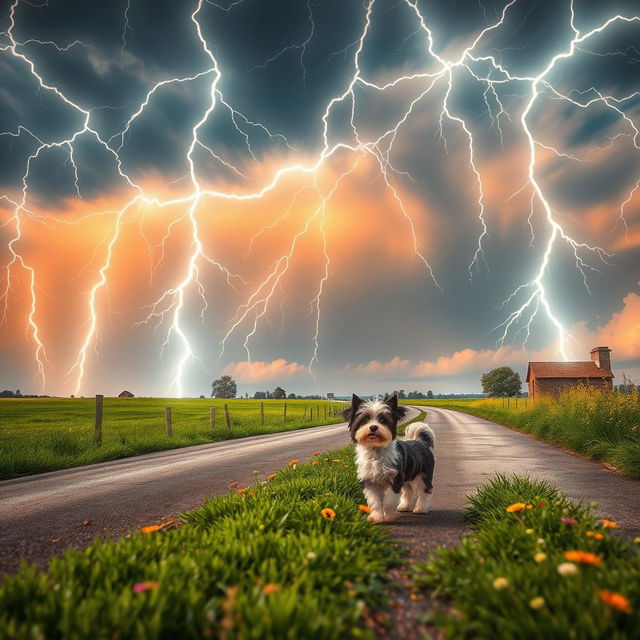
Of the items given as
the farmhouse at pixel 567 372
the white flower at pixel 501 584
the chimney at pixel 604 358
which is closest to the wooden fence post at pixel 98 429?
the white flower at pixel 501 584

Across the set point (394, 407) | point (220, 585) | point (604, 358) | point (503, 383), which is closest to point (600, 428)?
point (394, 407)

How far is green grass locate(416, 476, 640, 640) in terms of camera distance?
2.08 metres

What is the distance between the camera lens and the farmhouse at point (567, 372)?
58656 mm

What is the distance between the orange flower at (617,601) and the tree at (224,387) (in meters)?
141

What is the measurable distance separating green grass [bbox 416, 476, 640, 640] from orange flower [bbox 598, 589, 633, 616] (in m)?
0.03

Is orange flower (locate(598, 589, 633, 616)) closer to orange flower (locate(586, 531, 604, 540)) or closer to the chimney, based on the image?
orange flower (locate(586, 531, 604, 540))

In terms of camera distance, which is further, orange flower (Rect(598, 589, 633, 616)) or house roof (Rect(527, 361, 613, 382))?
house roof (Rect(527, 361, 613, 382))

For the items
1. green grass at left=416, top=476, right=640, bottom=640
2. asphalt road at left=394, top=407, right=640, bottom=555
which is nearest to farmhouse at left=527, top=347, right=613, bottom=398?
asphalt road at left=394, top=407, right=640, bottom=555

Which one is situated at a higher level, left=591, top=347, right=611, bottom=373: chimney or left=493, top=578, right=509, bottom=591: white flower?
left=591, top=347, right=611, bottom=373: chimney

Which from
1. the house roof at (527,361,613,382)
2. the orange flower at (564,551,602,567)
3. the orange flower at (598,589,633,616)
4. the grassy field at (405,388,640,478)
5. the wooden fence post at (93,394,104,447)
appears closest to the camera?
the orange flower at (598,589,633,616)

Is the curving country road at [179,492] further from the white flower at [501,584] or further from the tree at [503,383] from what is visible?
the tree at [503,383]

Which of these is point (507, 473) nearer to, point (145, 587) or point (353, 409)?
point (353, 409)

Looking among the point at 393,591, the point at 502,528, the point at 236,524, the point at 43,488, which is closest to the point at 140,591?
the point at 236,524

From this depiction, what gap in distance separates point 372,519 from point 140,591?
2.93 meters
